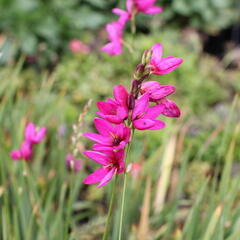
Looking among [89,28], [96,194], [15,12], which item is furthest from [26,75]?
[96,194]

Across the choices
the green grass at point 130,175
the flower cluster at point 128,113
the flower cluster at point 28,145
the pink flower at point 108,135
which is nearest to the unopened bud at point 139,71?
the flower cluster at point 128,113

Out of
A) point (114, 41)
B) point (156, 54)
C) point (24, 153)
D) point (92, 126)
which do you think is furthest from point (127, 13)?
point (92, 126)

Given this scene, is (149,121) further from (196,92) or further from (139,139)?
(196,92)

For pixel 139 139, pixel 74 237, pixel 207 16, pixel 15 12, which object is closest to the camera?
pixel 74 237

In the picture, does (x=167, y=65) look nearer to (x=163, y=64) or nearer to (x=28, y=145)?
(x=163, y=64)

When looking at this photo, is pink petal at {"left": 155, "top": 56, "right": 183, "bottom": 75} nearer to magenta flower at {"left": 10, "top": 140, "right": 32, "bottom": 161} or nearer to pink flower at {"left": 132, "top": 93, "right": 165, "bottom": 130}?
pink flower at {"left": 132, "top": 93, "right": 165, "bottom": 130}

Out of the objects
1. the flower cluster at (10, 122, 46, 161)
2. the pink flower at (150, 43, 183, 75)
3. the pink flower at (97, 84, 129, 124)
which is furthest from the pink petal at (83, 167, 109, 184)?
the flower cluster at (10, 122, 46, 161)

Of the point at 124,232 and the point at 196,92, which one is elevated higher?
the point at 196,92
